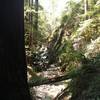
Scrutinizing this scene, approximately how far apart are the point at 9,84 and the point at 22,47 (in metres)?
0.64

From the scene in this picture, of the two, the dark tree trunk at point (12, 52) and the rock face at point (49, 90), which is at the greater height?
the dark tree trunk at point (12, 52)

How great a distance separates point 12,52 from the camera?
374 centimetres

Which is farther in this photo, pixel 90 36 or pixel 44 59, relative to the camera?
pixel 44 59

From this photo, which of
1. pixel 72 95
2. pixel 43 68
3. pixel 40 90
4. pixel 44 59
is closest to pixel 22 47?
pixel 72 95

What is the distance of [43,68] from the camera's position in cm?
1330

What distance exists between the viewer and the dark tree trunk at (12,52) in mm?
3613

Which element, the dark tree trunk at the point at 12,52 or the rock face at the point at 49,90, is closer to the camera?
the dark tree trunk at the point at 12,52

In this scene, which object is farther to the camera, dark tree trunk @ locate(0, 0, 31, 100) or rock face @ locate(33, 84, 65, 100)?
rock face @ locate(33, 84, 65, 100)

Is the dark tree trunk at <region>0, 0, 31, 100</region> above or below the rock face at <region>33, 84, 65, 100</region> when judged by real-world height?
above

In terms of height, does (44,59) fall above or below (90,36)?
below

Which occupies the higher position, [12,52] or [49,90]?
[12,52]

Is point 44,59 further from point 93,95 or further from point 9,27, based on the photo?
point 9,27

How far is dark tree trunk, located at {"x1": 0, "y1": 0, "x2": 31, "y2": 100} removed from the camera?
361cm

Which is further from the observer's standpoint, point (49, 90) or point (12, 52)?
point (49, 90)
